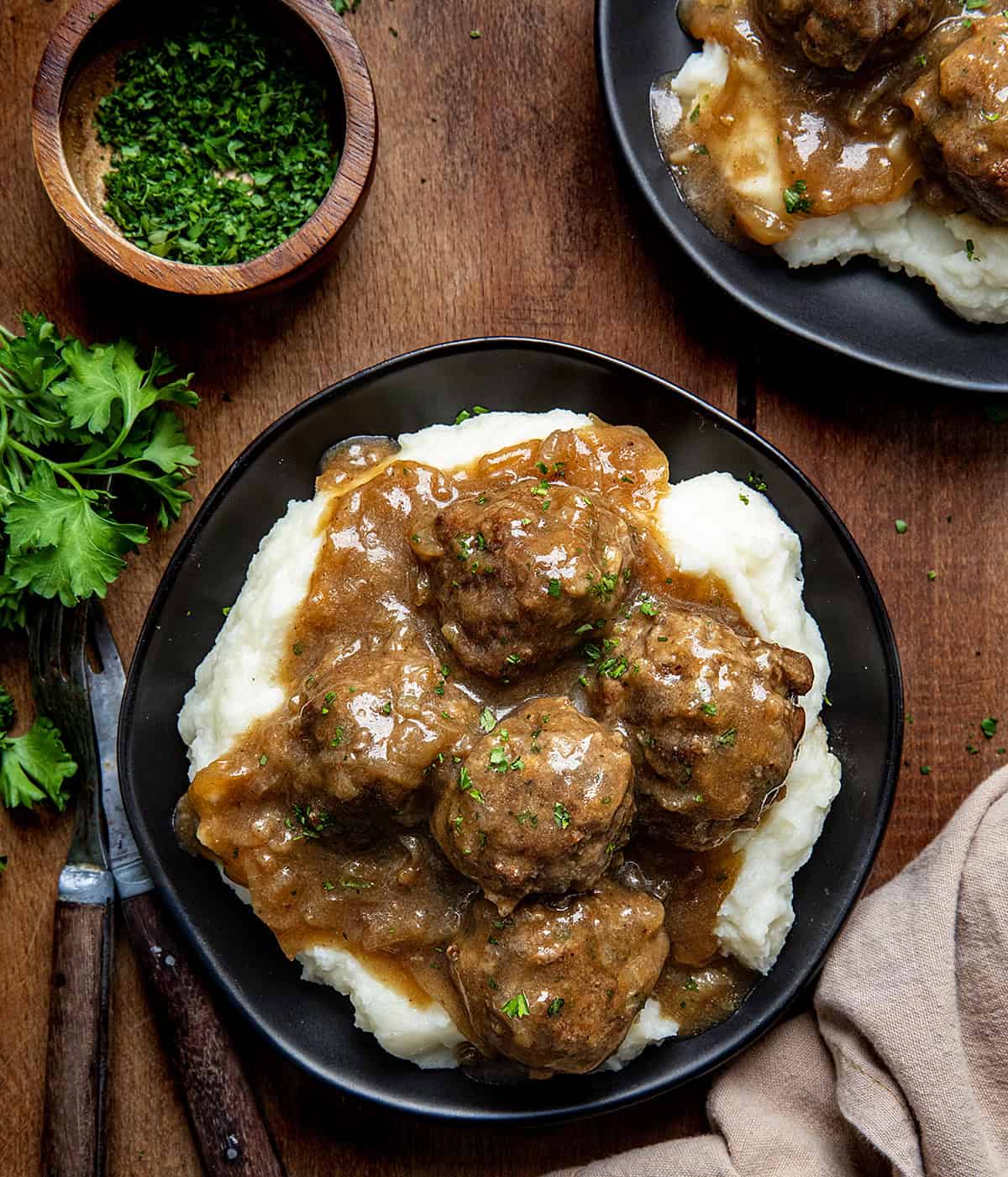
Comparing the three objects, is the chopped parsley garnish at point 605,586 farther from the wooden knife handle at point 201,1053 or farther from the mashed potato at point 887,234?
the wooden knife handle at point 201,1053

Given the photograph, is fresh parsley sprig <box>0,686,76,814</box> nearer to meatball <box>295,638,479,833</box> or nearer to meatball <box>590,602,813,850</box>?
meatball <box>295,638,479,833</box>

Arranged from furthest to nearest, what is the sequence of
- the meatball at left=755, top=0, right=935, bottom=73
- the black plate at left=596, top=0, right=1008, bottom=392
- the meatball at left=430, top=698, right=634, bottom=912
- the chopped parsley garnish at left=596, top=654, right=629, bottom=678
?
the black plate at left=596, top=0, right=1008, bottom=392
the meatball at left=755, top=0, right=935, bottom=73
the chopped parsley garnish at left=596, top=654, right=629, bottom=678
the meatball at left=430, top=698, right=634, bottom=912

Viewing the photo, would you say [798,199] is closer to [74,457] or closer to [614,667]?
[614,667]

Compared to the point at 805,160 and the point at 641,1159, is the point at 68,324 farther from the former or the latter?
the point at 641,1159

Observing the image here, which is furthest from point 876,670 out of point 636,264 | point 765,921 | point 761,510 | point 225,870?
point 225,870

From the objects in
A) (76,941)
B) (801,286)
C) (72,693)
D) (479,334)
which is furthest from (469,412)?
(76,941)

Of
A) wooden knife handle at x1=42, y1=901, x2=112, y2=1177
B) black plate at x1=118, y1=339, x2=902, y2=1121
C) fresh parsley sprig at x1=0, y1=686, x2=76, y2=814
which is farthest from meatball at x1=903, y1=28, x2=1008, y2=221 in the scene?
wooden knife handle at x1=42, y1=901, x2=112, y2=1177
